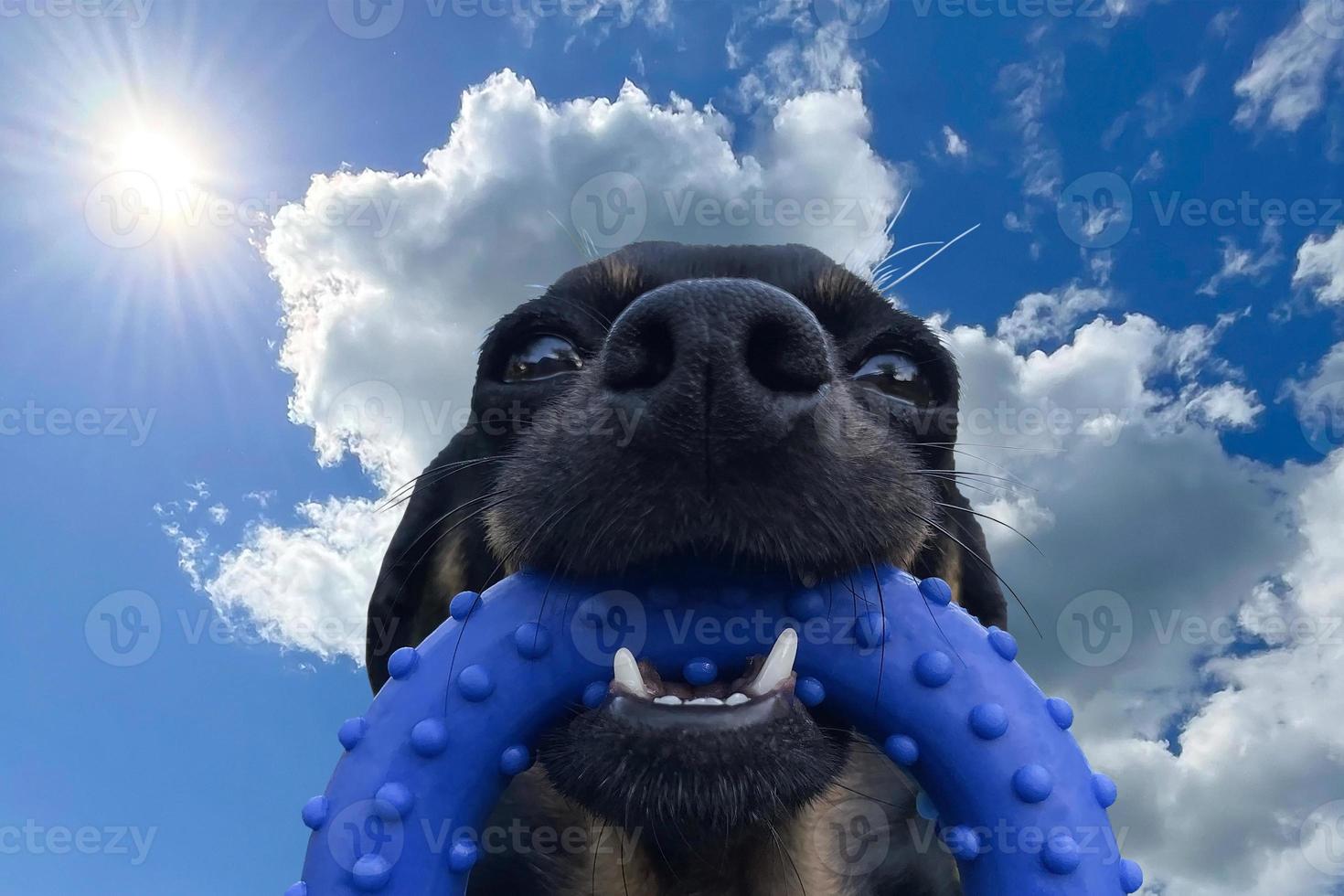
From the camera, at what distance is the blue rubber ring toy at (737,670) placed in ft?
7.93

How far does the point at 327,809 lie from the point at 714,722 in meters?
1.22

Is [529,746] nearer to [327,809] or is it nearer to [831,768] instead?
[327,809]


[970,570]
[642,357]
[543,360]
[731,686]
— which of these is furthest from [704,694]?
[970,570]

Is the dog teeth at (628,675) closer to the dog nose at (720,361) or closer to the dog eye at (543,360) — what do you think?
the dog nose at (720,361)

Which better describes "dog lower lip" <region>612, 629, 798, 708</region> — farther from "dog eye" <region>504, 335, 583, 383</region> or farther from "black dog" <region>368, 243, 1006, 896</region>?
"dog eye" <region>504, 335, 583, 383</region>

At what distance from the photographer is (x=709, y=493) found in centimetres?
218

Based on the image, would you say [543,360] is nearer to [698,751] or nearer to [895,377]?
[895,377]

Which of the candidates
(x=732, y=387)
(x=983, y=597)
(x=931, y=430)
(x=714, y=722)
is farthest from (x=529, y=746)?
(x=983, y=597)

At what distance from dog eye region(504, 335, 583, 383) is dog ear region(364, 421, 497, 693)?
1.56 ft

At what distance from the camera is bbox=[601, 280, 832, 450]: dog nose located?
2.07 meters

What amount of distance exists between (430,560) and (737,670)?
6.44 ft

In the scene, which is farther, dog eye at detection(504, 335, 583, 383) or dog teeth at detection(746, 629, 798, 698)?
dog eye at detection(504, 335, 583, 383)

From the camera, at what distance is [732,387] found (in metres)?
2.05

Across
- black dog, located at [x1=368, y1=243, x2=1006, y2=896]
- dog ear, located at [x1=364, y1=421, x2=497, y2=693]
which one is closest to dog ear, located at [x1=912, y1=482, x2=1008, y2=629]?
black dog, located at [x1=368, y1=243, x2=1006, y2=896]
